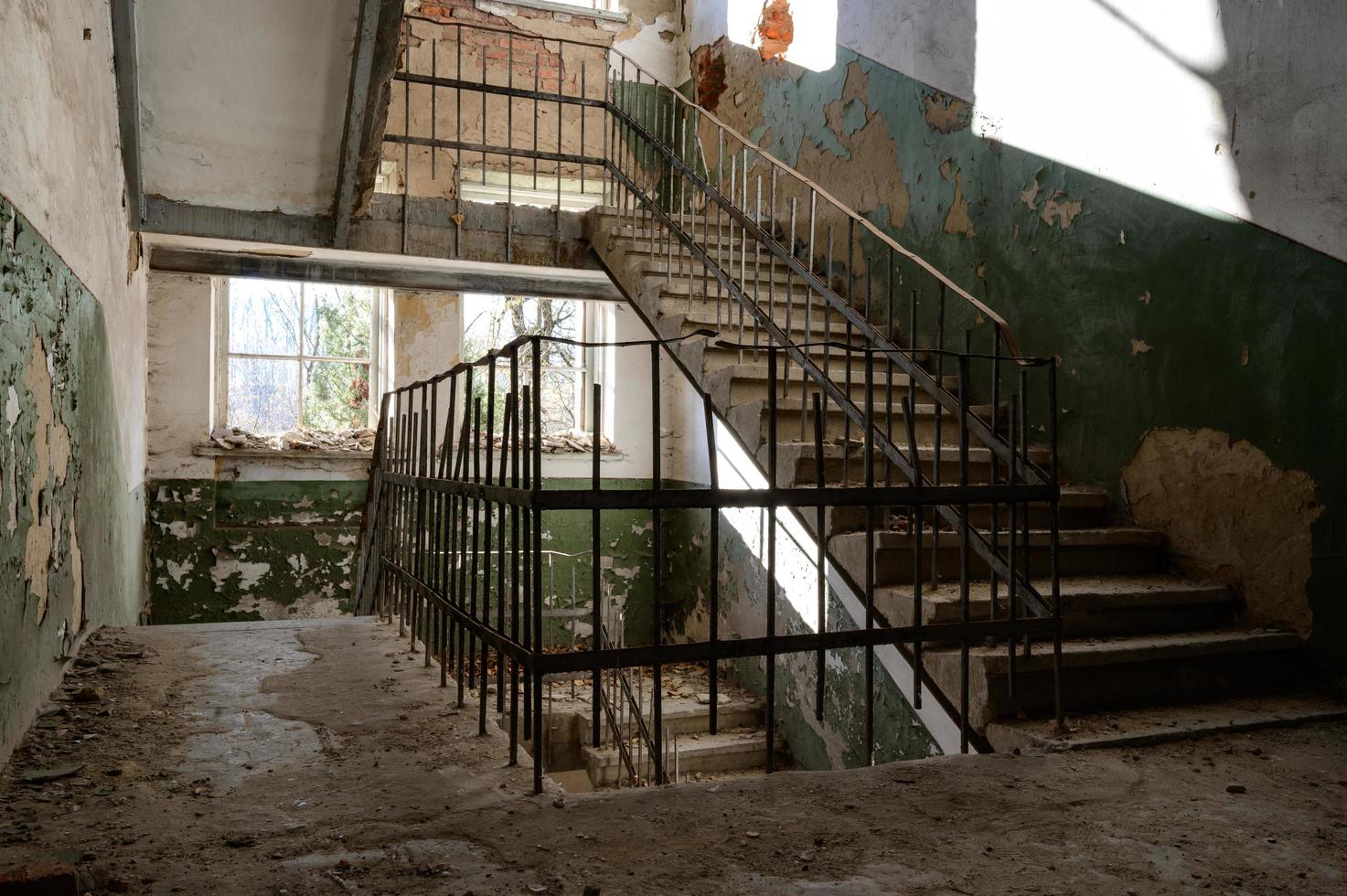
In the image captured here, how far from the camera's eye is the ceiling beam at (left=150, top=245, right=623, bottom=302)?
6.43 m

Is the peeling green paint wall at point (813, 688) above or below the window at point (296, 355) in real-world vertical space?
below

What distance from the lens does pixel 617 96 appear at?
8.03 meters

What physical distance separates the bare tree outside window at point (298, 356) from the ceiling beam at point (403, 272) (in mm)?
439

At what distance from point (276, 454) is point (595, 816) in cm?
574

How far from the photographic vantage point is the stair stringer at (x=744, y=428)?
318cm

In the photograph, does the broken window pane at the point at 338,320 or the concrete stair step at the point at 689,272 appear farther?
the broken window pane at the point at 338,320

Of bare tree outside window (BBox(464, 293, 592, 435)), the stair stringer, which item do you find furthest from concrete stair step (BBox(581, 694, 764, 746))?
bare tree outside window (BBox(464, 293, 592, 435))

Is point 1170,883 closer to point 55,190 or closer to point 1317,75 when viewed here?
point 1317,75

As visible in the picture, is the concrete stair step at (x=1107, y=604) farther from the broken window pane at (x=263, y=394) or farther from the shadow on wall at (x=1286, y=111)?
the broken window pane at (x=263, y=394)

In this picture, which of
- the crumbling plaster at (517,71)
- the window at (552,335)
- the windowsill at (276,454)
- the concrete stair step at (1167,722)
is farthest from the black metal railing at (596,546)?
the crumbling plaster at (517,71)

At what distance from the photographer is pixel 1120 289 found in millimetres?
3912

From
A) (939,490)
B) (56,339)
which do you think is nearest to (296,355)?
(56,339)

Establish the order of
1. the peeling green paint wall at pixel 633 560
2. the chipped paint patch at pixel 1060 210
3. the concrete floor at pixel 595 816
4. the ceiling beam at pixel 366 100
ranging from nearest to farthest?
the concrete floor at pixel 595 816 < the ceiling beam at pixel 366 100 < the chipped paint patch at pixel 1060 210 < the peeling green paint wall at pixel 633 560

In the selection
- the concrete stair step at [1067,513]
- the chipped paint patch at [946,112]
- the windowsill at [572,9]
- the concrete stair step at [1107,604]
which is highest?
the windowsill at [572,9]
